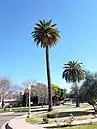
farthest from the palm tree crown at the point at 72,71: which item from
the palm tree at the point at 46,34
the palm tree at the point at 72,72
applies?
the palm tree at the point at 46,34

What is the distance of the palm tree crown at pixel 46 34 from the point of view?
52781mm

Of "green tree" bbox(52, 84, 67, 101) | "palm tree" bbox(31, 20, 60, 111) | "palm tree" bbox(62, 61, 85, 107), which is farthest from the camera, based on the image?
"green tree" bbox(52, 84, 67, 101)

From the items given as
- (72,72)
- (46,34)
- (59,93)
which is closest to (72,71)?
(72,72)

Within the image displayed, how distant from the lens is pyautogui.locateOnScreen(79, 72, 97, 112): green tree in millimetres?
41469

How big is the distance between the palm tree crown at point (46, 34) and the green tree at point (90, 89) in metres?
12.8

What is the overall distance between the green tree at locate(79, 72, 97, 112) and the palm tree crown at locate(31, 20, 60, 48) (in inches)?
504

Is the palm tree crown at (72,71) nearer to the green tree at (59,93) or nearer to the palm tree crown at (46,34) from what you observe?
the palm tree crown at (46,34)

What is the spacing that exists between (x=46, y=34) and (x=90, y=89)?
51.7 ft

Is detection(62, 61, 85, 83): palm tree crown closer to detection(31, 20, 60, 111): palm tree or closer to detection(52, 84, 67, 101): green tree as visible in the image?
detection(31, 20, 60, 111): palm tree

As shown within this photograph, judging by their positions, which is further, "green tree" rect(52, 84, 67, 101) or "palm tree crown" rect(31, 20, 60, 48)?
"green tree" rect(52, 84, 67, 101)

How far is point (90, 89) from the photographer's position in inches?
1646

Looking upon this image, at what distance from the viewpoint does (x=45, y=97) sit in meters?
102

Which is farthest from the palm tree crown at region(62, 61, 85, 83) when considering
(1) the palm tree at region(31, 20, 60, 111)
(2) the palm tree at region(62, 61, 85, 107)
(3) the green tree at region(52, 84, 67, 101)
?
(3) the green tree at region(52, 84, 67, 101)

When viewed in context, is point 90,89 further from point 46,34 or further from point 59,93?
point 59,93
